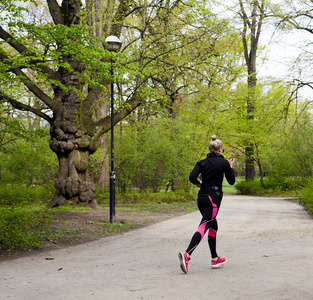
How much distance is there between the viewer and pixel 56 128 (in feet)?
48.3

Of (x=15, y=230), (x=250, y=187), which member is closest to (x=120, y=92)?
(x=15, y=230)

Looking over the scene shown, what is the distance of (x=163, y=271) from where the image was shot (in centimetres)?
561

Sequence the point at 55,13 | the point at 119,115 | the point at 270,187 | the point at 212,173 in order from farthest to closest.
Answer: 1. the point at 270,187
2. the point at 119,115
3. the point at 55,13
4. the point at 212,173

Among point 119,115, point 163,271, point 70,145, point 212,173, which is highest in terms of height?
point 119,115

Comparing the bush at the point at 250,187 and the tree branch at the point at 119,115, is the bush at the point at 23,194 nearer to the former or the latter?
the tree branch at the point at 119,115

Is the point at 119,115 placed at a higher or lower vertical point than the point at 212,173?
higher

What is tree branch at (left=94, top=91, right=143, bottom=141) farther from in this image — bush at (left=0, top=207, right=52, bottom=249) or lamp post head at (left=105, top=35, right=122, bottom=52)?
bush at (left=0, top=207, right=52, bottom=249)

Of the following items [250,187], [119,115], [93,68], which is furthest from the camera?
[250,187]

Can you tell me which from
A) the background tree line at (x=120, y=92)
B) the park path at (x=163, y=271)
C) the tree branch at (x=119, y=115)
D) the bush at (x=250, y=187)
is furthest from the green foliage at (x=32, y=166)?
Result: the bush at (x=250, y=187)

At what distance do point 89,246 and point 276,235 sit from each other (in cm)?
420

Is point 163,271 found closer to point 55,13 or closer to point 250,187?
point 55,13

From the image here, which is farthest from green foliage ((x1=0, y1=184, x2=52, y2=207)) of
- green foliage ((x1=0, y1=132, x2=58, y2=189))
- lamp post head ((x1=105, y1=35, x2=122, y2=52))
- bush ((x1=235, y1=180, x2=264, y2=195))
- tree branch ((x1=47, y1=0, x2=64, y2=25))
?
bush ((x1=235, y1=180, x2=264, y2=195))

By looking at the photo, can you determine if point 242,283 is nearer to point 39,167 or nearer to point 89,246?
point 89,246

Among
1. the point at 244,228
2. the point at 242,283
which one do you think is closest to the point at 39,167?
the point at 244,228
